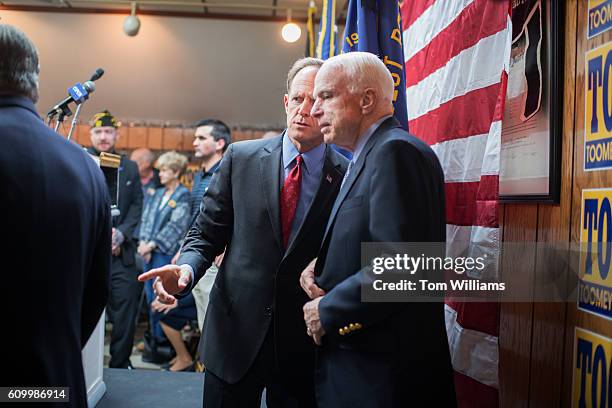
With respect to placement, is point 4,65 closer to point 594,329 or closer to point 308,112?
point 308,112

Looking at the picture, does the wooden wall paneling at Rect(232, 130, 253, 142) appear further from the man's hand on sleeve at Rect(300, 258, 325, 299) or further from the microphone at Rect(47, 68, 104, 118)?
the man's hand on sleeve at Rect(300, 258, 325, 299)

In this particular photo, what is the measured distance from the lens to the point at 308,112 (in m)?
1.55

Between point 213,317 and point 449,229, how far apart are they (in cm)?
81

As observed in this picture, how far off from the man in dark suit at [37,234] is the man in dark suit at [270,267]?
289 mm

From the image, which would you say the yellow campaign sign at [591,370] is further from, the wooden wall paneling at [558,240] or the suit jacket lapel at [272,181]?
the suit jacket lapel at [272,181]

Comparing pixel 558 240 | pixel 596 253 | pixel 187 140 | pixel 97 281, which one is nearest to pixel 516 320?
pixel 558 240

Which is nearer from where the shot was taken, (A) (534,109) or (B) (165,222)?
(A) (534,109)

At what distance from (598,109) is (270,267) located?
0.87 metres

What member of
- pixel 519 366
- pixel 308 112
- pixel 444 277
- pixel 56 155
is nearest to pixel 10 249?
pixel 56 155

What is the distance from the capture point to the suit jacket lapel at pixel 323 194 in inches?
59.2

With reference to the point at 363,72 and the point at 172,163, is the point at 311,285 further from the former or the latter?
the point at 172,163

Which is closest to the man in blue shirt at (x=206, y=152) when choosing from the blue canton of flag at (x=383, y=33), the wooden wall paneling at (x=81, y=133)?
the blue canton of flag at (x=383, y=33)

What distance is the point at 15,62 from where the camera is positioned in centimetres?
121

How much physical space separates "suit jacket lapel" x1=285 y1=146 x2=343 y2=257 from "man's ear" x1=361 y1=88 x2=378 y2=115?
0.99ft
